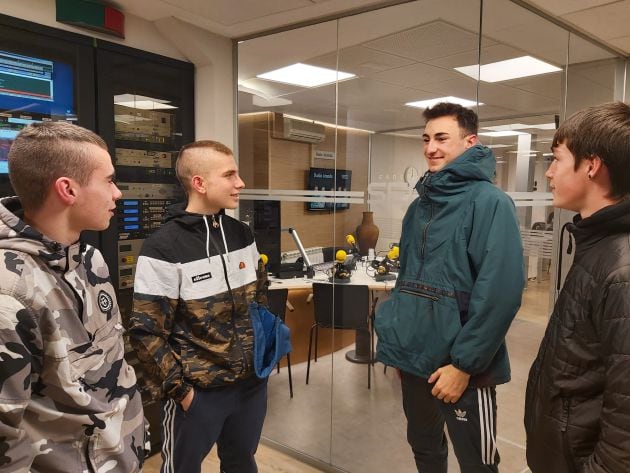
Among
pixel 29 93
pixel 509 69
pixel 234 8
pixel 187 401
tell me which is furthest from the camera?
pixel 234 8

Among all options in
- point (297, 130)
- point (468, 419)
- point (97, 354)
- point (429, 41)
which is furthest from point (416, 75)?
point (97, 354)

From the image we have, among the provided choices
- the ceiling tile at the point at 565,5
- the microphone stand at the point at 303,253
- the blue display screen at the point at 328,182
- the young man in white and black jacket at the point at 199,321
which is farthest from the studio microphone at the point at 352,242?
the ceiling tile at the point at 565,5

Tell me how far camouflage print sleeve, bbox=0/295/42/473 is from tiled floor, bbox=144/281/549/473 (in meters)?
1.89

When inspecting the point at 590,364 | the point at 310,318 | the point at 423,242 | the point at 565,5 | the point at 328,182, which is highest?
Answer: the point at 565,5

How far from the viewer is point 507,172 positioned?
2354 mm

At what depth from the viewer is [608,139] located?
1083 millimetres

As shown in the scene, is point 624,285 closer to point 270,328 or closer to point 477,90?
point 270,328

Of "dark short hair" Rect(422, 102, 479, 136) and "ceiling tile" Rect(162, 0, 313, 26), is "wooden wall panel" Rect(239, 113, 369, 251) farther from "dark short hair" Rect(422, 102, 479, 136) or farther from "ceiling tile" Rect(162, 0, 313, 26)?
"dark short hair" Rect(422, 102, 479, 136)

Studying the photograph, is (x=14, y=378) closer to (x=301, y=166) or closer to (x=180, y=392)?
(x=180, y=392)

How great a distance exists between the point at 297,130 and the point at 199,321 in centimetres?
151

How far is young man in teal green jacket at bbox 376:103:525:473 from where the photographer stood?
5.05 feet

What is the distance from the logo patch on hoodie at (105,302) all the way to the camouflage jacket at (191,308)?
0.36 m

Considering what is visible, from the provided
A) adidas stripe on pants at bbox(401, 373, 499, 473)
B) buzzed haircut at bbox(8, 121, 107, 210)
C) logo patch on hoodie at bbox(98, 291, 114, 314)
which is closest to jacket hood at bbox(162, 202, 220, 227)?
logo patch on hoodie at bbox(98, 291, 114, 314)

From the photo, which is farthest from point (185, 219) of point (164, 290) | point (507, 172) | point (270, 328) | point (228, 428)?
point (507, 172)
